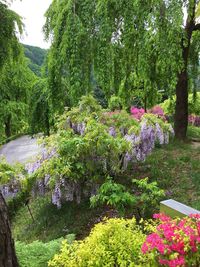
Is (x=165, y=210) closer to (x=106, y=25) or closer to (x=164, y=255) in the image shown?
(x=164, y=255)

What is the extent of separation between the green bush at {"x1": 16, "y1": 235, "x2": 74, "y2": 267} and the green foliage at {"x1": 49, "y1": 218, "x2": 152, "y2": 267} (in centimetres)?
79

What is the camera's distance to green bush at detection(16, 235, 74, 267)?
11.7 feet

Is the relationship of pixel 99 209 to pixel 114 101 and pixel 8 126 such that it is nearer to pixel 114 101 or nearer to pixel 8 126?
pixel 114 101

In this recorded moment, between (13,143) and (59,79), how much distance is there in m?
13.3

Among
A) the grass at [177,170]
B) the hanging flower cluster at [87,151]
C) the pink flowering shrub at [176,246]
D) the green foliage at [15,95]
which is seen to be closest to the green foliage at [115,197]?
the hanging flower cluster at [87,151]

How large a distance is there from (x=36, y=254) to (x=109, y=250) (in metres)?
1.20

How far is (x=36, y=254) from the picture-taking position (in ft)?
12.3

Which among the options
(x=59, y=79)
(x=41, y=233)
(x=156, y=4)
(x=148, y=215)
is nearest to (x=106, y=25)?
(x=156, y=4)

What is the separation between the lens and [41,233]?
230 inches

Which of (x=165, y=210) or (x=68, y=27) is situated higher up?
(x=68, y=27)

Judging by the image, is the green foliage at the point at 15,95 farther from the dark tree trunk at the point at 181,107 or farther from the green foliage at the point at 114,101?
the dark tree trunk at the point at 181,107

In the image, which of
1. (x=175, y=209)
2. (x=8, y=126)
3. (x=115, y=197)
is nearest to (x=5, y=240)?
(x=175, y=209)

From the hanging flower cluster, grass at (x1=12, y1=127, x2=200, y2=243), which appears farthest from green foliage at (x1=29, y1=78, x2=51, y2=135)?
the hanging flower cluster

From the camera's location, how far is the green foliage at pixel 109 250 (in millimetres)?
2727
